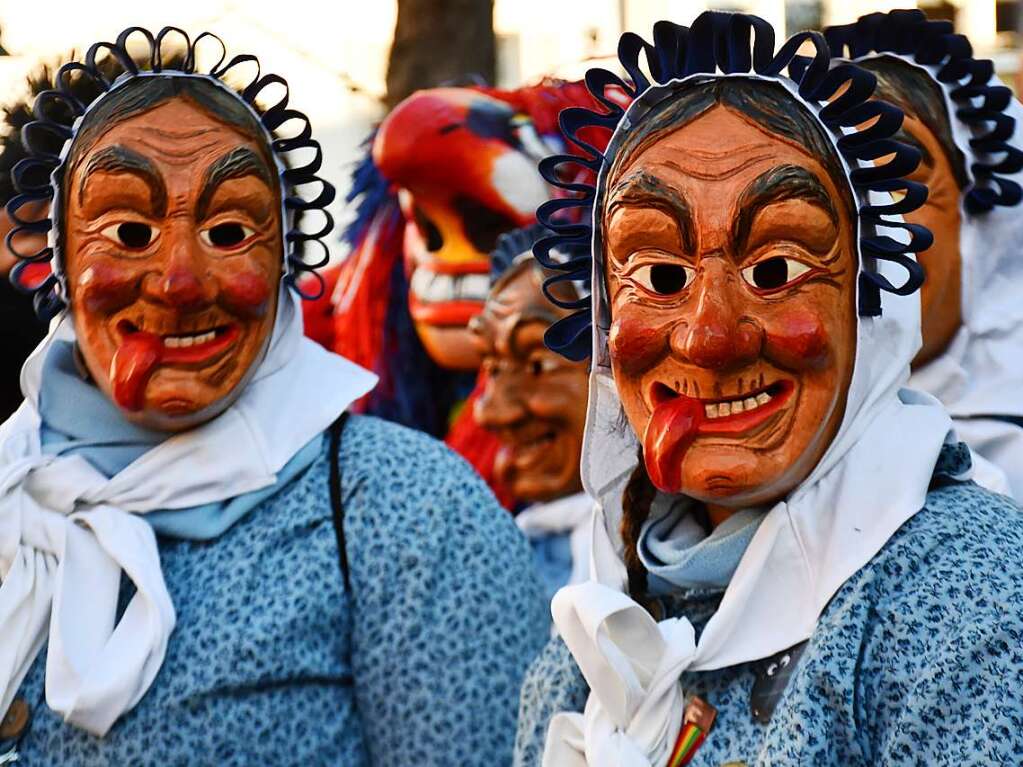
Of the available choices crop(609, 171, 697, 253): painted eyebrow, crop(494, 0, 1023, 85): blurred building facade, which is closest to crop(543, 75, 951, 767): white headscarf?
crop(609, 171, 697, 253): painted eyebrow

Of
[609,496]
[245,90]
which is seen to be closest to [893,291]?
[609,496]

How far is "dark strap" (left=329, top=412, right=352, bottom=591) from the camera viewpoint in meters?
3.00

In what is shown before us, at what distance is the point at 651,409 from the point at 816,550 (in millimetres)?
312

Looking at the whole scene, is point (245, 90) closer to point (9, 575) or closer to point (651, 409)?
point (9, 575)

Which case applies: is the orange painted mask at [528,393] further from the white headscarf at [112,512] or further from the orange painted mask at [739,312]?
the orange painted mask at [739,312]

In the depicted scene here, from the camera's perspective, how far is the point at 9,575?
3.01 meters

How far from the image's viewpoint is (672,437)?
2.40m

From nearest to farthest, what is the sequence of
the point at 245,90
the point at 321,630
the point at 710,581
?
1. the point at 710,581
2. the point at 321,630
3. the point at 245,90

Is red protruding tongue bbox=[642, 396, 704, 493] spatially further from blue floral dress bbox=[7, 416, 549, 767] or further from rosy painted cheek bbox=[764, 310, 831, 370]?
blue floral dress bbox=[7, 416, 549, 767]

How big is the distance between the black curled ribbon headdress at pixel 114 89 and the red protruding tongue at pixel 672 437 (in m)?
1.05

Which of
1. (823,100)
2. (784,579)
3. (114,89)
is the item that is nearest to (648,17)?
(114,89)

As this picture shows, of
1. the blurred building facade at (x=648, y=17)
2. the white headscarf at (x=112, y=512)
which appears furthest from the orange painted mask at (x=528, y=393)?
the blurred building facade at (x=648, y=17)

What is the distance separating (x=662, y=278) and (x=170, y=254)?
3.34 ft

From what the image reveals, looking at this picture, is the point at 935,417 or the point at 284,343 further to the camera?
the point at 284,343
